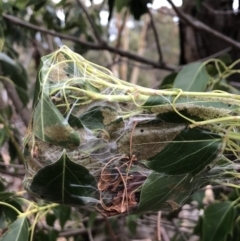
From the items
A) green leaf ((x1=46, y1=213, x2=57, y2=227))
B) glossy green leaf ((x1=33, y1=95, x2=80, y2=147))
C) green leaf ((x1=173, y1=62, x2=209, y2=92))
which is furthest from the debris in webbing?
green leaf ((x1=46, y1=213, x2=57, y2=227))

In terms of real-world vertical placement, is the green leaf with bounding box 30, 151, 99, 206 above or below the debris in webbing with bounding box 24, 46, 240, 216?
below

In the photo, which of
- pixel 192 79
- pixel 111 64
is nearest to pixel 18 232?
pixel 192 79

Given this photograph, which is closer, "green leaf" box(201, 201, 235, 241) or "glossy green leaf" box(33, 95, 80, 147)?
"glossy green leaf" box(33, 95, 80, 147)

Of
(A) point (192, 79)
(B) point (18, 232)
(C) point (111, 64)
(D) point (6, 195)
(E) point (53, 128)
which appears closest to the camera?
(E) point (53, 128)

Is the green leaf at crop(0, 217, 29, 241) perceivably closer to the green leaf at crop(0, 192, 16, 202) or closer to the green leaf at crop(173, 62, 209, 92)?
the green leaf at crop(0, 192, 16, 202)

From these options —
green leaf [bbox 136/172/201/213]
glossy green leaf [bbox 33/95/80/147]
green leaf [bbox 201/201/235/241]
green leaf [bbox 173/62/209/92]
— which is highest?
glossy green leaf [bbox 33/95/80/147]

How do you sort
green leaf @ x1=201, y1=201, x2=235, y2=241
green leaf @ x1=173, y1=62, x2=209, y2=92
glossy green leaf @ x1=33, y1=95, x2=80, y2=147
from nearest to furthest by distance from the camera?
glossy green leaf @ x1=33, y1=95, x2=80, y2=147 → green leaf @ x1=201, y1=201, x2=235, y2=241 → green leaf @ x1=173, y1=62, x2=209, y2=92

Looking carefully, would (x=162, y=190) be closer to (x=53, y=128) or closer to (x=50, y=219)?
(x=53, y=128)
